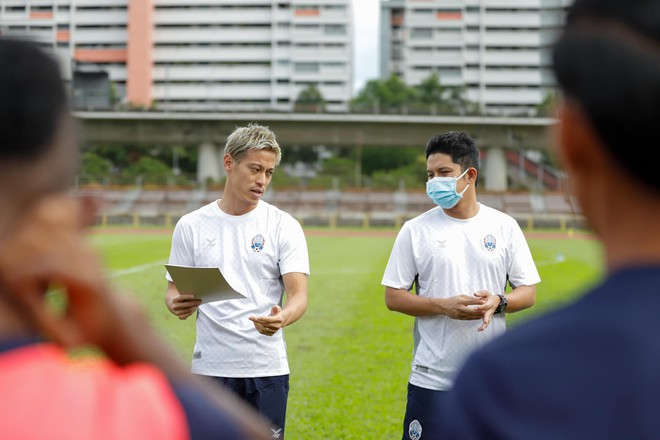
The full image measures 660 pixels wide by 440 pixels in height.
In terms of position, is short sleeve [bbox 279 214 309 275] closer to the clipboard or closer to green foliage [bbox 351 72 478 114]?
the clipboard

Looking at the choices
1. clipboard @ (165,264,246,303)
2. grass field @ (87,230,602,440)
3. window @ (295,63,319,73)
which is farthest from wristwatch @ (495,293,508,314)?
window @ (295,63,319,73)

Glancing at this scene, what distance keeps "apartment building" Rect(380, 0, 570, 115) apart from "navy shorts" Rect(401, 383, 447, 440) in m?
111

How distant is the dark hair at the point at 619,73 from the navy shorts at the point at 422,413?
3382mm

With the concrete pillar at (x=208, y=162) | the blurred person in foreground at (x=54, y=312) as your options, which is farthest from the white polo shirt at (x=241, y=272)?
the concrete pillar at (x=208, y=162)

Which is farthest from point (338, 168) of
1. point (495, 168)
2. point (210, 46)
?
point (210, 46)

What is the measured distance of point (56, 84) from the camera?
1.17m

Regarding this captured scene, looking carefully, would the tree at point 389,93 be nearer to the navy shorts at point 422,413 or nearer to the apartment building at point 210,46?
the apartment building at point 210,46

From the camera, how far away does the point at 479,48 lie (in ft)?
373

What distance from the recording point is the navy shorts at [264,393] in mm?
4680

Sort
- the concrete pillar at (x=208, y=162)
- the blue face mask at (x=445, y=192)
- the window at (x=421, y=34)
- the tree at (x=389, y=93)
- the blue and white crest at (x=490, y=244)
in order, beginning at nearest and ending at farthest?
1. the blue and white crest at (x=490, y=244)
2. the blue face mask at (x=445, y=192)
3. the concrete pillar at (x=208, y=162)
4. the tree at (x=389, y=93)
5. the window at (x=421, y=34)

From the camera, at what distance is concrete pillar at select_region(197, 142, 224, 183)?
189ft

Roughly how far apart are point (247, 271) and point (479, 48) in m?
114

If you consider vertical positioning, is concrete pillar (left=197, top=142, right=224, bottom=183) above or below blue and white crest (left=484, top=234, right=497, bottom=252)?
above

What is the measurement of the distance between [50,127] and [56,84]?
0.21 ft
